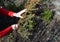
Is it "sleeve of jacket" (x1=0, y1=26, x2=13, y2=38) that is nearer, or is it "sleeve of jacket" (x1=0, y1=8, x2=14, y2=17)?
"sleeve of jacket" (x1=0, y1=26, x2=13, y2=38)

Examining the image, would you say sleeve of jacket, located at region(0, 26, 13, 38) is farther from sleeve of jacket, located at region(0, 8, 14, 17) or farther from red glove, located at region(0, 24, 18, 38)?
sleeve of jacket, located at region(0, 8, 14, 17)

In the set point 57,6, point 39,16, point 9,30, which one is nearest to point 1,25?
point 9,30

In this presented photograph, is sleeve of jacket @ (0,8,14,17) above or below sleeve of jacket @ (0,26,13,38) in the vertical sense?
above

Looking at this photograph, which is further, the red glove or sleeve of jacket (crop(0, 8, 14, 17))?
sleeve of jacket (crop(0, 8, 14, 17))

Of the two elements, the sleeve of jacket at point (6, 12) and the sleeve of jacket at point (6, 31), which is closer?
the sleeve of jacket at point (6, 31)

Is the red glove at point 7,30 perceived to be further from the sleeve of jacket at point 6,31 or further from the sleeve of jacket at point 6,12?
the sleeve of jacket at point 6,12

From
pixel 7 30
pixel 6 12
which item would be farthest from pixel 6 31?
pixel 6 12

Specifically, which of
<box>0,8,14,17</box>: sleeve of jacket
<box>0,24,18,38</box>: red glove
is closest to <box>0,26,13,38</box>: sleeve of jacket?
<box>0,24,18,38</box>: red glove

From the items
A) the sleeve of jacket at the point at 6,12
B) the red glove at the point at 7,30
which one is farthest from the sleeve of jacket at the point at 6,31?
the sleeve of jacket at the point at 6,12

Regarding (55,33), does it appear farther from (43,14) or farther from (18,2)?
(18,2)

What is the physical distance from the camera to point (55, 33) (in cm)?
504

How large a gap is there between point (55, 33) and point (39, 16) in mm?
370

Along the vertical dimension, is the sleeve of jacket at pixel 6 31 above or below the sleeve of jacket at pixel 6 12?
below

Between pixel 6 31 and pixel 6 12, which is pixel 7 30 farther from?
pixel 6 12
